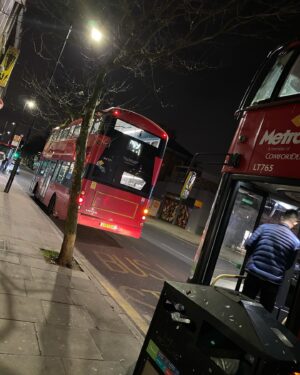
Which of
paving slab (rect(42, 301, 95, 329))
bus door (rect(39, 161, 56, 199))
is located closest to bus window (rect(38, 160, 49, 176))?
bus door (rect(39, 161, 56, 199))

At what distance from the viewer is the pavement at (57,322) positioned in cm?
379

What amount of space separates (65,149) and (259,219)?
1184cm

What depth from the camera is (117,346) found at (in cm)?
462

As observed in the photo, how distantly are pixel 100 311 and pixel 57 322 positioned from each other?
1027 millimetres

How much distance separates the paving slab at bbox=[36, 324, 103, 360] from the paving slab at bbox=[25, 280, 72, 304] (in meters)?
0.94

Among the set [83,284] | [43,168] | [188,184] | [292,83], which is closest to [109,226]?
[83,284]

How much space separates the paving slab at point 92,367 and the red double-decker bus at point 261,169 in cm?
144

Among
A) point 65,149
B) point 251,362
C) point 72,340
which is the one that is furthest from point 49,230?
point 251,362

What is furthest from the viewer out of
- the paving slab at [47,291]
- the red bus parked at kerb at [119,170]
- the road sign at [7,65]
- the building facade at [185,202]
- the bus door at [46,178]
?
the building facade at [185,202]

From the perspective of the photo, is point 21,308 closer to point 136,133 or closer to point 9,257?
point 9,257

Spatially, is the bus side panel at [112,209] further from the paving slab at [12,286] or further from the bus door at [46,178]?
the paving slab at [12,286]

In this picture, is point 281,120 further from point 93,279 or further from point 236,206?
point 93,279

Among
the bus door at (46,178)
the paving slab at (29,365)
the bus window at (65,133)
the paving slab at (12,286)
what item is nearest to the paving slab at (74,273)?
the paving slab at (12,286)

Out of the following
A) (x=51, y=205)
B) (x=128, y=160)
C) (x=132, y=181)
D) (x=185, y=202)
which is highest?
(x=185, y=202)
